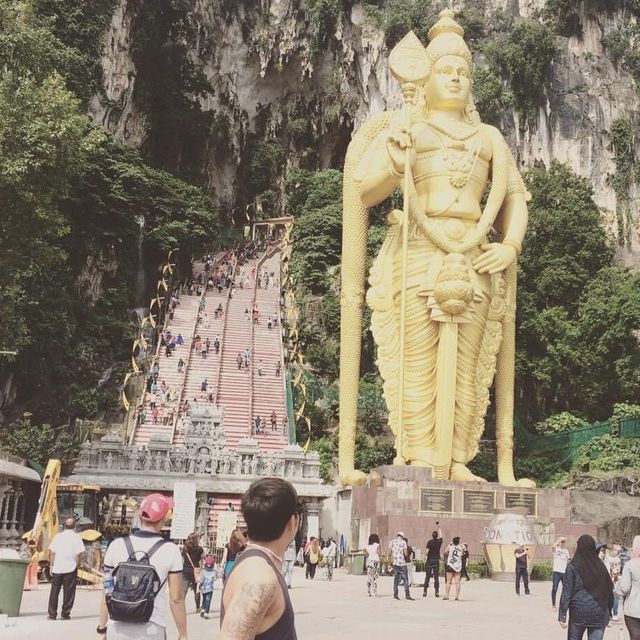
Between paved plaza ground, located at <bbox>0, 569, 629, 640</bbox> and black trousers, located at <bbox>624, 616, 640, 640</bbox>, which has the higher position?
black trousers, located at <bbox>624, 616, 640, 640</bbox>

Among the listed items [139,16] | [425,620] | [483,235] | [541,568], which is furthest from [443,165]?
[139,16]

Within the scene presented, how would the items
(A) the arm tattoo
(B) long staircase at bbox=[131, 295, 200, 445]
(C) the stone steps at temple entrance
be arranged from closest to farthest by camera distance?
1. (A) the arm tattoo
2. (C) the stone steps at temple entrance
3. (B) long staircase at bbox=[131, 295, 200, 445]

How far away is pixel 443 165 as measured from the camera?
14914 mm

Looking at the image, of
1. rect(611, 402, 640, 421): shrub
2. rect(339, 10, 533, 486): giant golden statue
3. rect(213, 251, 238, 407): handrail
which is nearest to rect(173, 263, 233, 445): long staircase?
rect(213, 251, 238, 407): handrail

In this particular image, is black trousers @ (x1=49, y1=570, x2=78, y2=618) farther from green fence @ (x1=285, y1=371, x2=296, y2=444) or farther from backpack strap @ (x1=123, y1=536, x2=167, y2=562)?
green fence @ (x1=285, y1=371, x2=296, y2=444)

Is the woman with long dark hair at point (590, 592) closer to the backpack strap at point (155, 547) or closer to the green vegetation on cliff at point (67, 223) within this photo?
the backpack strap at point (155, 547)

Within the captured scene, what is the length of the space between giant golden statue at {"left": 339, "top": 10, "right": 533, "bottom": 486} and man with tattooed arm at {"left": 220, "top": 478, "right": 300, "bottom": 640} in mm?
12123

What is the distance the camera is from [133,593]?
316 centimetres

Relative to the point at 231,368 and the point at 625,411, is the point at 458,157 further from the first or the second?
the point at 231,368

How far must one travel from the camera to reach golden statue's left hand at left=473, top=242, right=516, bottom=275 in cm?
1459

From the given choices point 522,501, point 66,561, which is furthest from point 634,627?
point 522,501

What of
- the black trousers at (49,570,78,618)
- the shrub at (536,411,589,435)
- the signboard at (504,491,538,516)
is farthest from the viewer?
the shrub at (536,411,589,435)

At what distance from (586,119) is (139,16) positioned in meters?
15.3

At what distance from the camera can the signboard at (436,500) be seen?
44.0 feet
